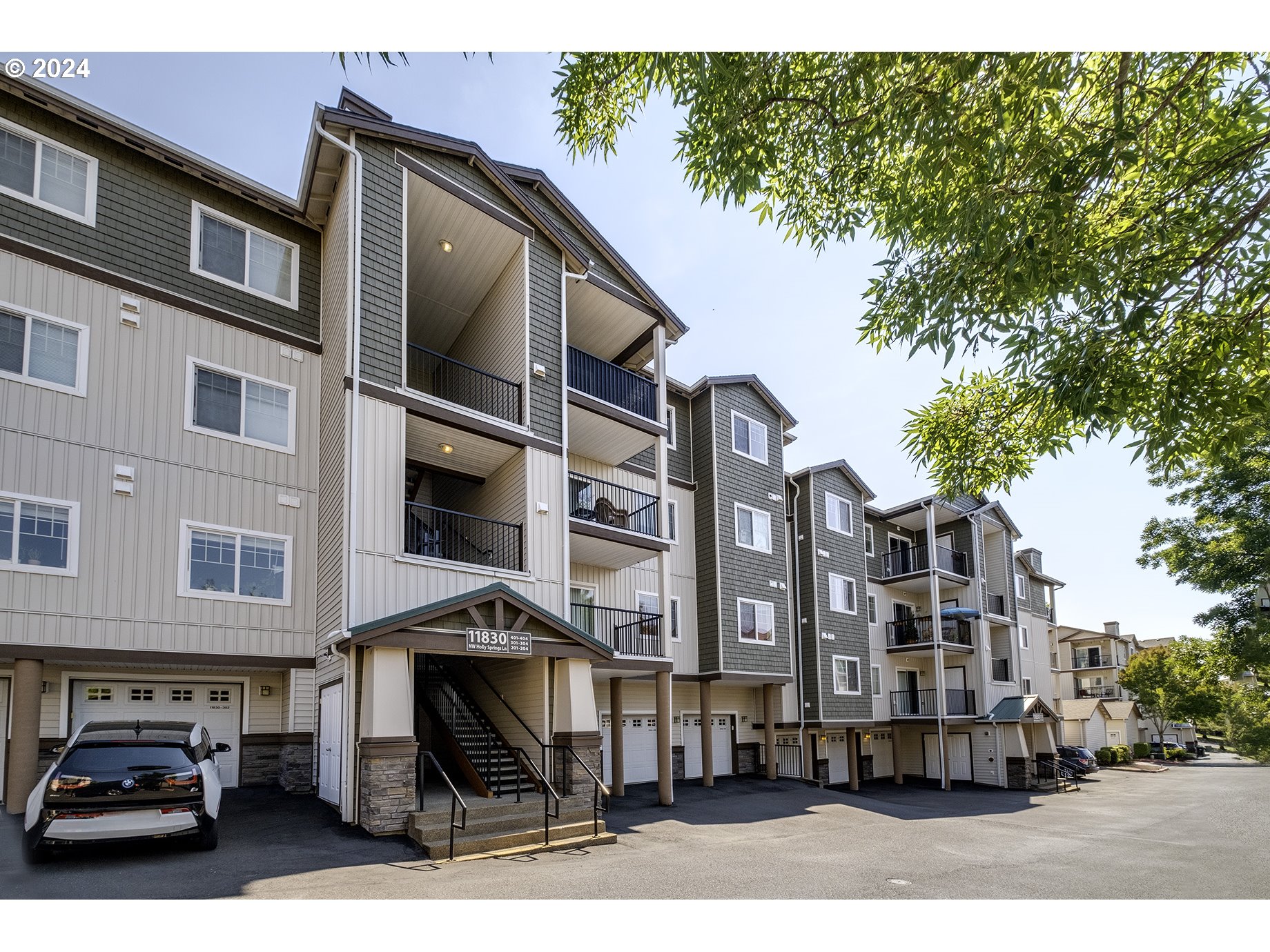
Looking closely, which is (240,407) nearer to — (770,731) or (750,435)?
(750,435)

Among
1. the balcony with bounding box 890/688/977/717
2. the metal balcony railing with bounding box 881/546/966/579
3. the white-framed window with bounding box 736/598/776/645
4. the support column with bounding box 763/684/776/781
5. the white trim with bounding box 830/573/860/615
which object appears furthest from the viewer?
the metal balcony railing with bounding box 881/546/966/579

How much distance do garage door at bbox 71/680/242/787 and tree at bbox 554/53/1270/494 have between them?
414 inches

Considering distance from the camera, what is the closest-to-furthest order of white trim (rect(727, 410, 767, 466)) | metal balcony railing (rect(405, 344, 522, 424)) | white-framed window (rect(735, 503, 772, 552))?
metal balcony railing (rect(405, 344, 522, 424)), white-framed window (rect(735, 503, 772, 552)), white trim (rect(727, 410, 767, 466))

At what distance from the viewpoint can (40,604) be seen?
34.4 ft

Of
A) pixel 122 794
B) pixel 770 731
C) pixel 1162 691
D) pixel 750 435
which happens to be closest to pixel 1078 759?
pixel 1162 691

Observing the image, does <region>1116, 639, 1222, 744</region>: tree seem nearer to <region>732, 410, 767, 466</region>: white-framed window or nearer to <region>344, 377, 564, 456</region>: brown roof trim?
<region>732, 410, 767, 466</region>: white-framed window

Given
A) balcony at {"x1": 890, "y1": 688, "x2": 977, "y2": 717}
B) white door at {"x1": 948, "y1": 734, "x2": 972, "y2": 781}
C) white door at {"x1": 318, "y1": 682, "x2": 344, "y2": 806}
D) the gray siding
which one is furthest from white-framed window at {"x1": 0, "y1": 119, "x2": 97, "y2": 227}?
white door at {"x1": 948, "y1": 734, "x2": 972, "y2": 781}

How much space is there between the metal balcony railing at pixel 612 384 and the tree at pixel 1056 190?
955 cm

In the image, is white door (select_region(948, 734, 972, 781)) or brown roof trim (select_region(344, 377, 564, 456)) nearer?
brown roof trim (select_region(344, 377, 564, 456))

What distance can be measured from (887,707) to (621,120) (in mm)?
23608

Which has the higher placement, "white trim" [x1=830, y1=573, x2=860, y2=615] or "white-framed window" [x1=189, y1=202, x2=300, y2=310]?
"white-framed window" [x1=189, y1=202, x2=300, y2=310]

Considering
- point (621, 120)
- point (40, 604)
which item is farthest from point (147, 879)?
point (621, 120)

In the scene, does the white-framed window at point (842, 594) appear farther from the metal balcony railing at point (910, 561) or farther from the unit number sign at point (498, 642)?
the unit number sign at point (498, 642)

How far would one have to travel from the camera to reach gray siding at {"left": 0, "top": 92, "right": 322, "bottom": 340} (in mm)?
11203
